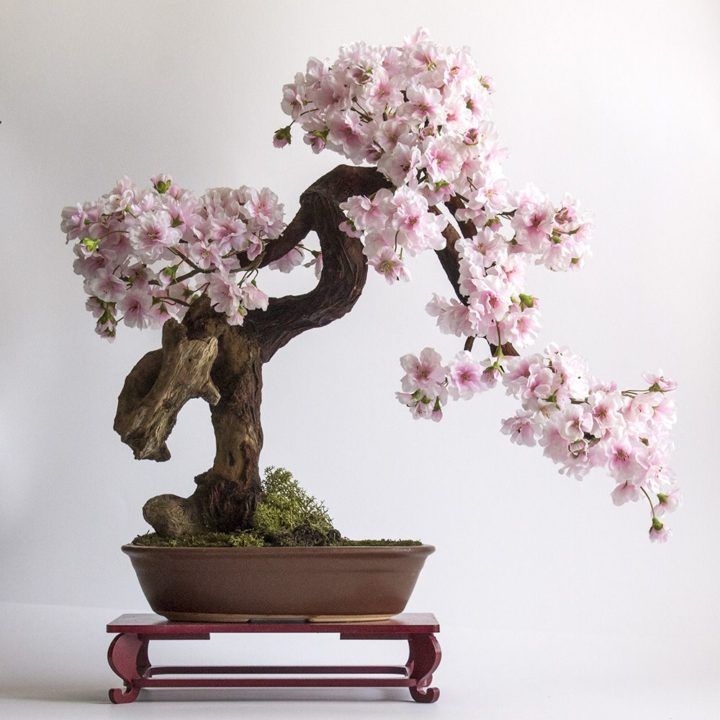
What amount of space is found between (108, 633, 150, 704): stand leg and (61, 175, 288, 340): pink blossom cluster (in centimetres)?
56

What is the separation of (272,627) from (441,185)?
0.76 m

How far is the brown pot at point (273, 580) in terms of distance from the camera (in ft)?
6.12

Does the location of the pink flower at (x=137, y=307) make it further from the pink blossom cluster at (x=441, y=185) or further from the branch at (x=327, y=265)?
the pink blossom cluster at (x=441, y=185)

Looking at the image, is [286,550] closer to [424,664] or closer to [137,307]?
[424,664]

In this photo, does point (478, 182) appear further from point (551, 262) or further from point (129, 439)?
point (129, 439)

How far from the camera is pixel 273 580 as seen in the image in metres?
1.87

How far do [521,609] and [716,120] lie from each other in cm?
134

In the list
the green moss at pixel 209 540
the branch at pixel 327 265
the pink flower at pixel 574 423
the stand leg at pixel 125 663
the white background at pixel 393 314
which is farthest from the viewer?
the white background at pixel 393 314

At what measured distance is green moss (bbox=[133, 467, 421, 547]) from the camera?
76.9 inches

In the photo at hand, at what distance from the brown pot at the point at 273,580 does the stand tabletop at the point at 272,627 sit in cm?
2

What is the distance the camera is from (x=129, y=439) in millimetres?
1887

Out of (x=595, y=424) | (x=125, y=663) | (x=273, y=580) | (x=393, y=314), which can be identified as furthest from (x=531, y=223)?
(x=393, y=314)

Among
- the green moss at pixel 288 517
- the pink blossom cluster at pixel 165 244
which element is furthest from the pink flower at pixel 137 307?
the green moss at pixel 288 517

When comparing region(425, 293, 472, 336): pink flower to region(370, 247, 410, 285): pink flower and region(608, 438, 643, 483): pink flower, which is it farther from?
region(608, 438, 643, 483): pink flower
